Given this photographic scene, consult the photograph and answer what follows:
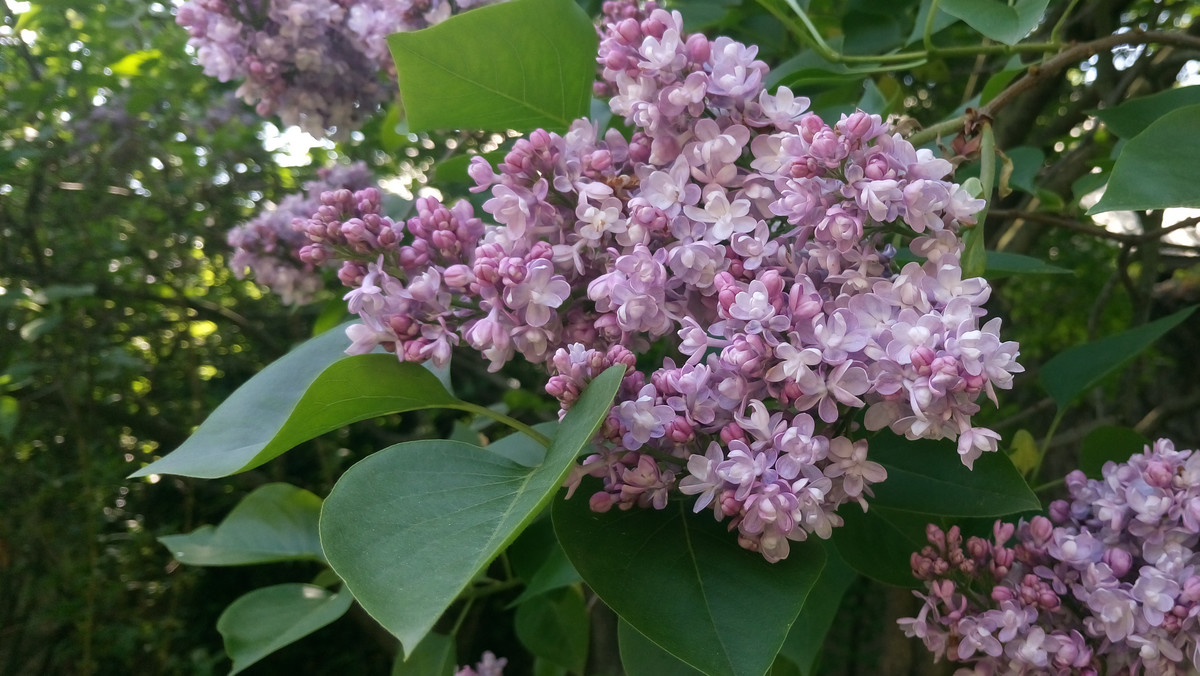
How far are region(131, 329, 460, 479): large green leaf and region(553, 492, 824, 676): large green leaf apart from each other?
Result: 126 millimetres

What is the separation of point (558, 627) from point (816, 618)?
15.5 inches

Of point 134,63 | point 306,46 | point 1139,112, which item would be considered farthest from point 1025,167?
point 134,63

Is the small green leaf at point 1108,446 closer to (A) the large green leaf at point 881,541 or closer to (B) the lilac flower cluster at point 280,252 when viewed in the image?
(A) the large green leaf at point 881,541

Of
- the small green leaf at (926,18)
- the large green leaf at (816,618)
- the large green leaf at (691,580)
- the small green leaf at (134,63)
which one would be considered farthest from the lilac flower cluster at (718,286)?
the small green leaf at (134,63)

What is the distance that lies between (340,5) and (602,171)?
0.65 metres

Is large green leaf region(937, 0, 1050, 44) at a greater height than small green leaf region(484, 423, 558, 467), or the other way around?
large green leaf region(937, 0, 1050, 44)

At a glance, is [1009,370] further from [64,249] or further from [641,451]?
[64,249]

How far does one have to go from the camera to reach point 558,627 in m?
0.98

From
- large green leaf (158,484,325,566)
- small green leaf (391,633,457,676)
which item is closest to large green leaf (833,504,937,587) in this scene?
small green leaf (391,633,457,676)

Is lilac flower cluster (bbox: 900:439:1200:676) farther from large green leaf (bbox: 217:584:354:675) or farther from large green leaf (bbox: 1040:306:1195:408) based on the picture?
large green leaf (bbox: 217:584:354:675)

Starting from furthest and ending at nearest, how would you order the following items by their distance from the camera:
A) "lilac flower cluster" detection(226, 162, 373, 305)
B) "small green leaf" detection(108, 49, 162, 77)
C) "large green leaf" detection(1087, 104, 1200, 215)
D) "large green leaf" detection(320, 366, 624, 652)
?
"small green leaf" detection(108, 49, 162, 77) → "lilac flower cluster" detection(226, 162, 373, 305) → "large green leaf" detection(1087, 104, 1200, 215) → "large green leaf" detection(320, 366, 624, 652)

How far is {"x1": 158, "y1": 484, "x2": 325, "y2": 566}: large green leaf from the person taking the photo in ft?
2.89

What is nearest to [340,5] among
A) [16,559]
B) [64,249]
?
[64,249]

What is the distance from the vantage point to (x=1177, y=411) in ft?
4.05
